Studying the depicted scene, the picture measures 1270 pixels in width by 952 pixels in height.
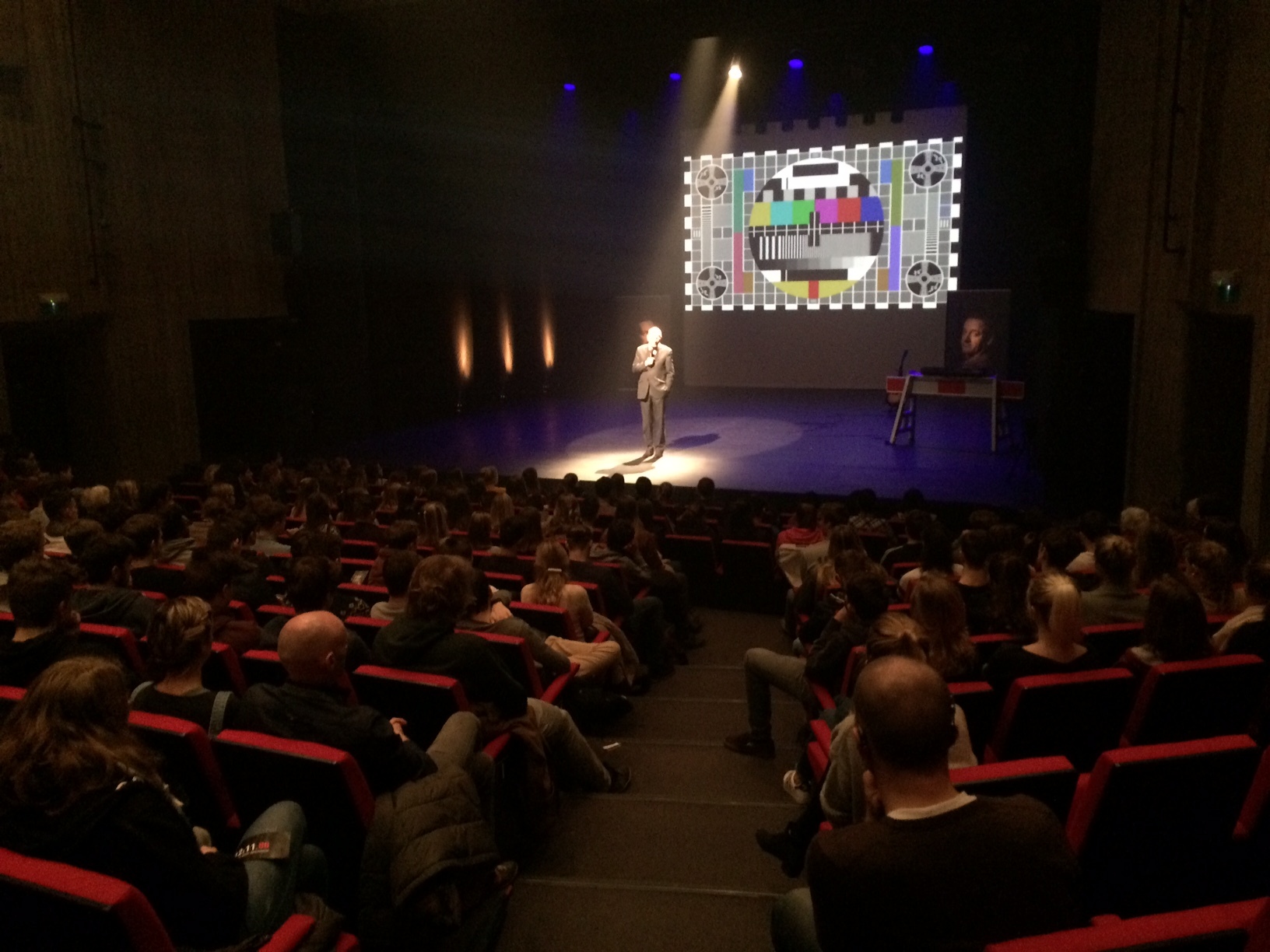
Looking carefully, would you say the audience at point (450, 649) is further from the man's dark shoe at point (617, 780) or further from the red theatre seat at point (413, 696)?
the man's dark shoe at point (617, 780)

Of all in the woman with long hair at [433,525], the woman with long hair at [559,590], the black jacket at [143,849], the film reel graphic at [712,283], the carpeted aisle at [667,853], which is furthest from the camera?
the film reel graphic at [712,283]

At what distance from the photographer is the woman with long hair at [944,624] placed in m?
3.12

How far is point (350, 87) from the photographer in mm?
11672

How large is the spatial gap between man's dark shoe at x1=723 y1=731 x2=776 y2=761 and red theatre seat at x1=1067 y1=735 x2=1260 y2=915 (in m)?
1.84

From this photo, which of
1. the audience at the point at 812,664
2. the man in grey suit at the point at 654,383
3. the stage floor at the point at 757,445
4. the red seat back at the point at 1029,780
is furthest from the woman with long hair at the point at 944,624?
the man in grey suit at the point at 654,383

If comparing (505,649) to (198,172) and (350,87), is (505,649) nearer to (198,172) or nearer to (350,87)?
(198,172)

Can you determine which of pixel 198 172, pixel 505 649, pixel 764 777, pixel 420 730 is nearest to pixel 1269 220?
pixel 764 777

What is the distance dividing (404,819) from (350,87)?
11033 mm

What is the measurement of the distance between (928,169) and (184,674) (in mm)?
11749

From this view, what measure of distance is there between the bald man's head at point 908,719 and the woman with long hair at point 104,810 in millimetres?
1317

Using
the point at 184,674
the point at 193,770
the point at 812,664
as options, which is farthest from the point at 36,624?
the point at 812,664

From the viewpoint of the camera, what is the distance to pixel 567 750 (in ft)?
11.7

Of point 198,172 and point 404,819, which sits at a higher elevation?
Result: point 198,172

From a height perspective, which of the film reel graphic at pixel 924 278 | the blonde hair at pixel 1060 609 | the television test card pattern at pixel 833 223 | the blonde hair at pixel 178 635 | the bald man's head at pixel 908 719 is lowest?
the blonde hair at pixel 1060 609
